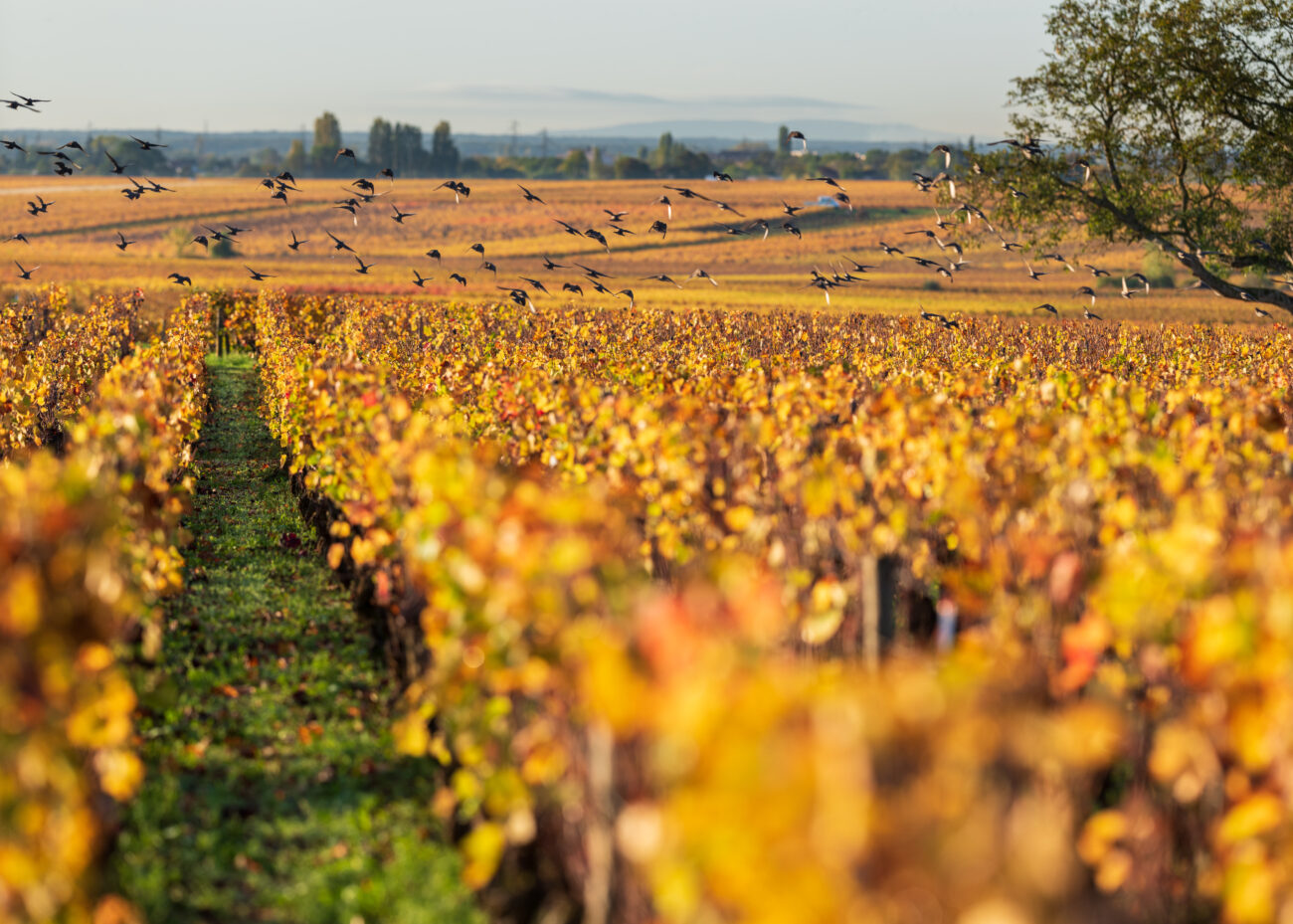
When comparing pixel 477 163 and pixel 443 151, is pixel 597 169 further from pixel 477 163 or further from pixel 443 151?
pixel 443 151

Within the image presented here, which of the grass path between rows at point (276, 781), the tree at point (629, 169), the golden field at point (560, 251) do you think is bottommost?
the grass path between rows at point (276, 781)

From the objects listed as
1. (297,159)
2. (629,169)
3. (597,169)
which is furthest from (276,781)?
(297,159)

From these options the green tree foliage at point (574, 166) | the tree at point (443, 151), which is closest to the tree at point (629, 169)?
the green tree foliage at point (574, 166)

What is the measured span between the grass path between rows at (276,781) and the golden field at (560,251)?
71.3 ft

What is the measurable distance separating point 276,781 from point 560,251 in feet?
272

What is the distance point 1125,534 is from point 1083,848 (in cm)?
227

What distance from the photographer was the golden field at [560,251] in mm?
52250

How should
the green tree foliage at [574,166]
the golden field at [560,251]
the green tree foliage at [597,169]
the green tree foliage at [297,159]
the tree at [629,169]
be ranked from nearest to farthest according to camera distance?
the golden field at [560,251] → the tree at [629,169] → the green tree foliage at [597,169] → the green tree foliage at [297,159] → the green tree foliage at [574,166]

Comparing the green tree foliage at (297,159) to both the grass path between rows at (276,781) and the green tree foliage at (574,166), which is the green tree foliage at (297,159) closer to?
the green tree foliage at (574,166)

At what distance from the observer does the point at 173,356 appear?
13391mm

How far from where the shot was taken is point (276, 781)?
228 inches

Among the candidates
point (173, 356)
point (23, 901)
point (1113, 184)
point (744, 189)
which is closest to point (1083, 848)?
point (23, 901)

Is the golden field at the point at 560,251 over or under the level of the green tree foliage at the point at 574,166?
under

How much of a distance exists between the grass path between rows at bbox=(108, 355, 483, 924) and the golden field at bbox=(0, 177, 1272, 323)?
21.7 m
